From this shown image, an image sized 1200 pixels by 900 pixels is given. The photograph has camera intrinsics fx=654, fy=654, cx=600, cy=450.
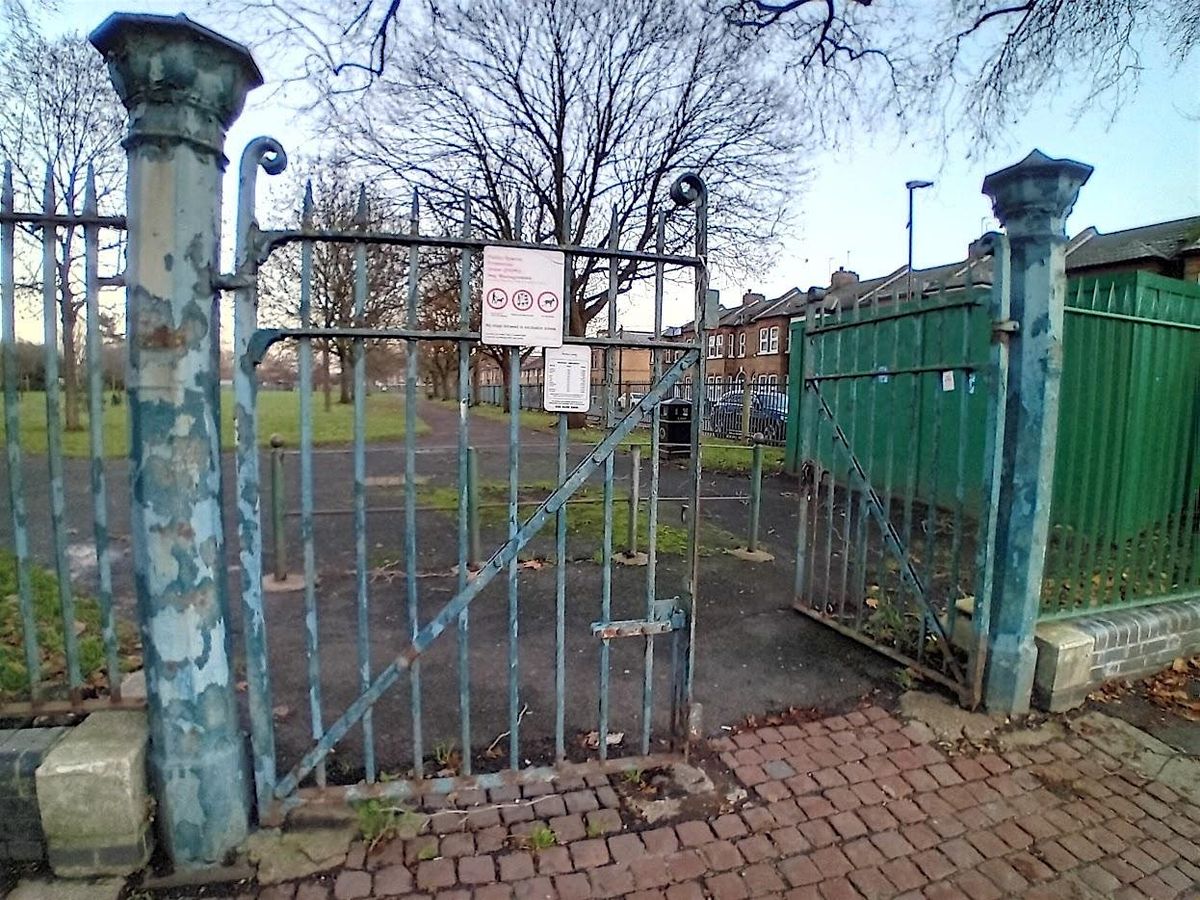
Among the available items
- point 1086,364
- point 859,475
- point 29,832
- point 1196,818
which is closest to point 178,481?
point 29,832

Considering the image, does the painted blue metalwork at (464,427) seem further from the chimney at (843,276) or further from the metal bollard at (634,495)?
the chimney at (843,276)

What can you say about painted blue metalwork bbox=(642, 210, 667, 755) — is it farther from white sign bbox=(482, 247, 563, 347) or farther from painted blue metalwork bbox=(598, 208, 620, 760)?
white sign bbox=(482, 247, 563, 347)

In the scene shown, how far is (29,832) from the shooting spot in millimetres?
2287

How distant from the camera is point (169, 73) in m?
2.11

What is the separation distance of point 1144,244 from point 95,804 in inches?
1166

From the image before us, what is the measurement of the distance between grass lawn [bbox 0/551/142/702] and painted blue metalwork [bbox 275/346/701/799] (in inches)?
53.7

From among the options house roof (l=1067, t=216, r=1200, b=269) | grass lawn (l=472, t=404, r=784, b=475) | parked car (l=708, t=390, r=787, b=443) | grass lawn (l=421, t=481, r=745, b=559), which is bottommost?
grass lawn (l=421, t=481, r=745, b=559)

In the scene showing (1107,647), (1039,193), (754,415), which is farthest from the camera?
(754,415)

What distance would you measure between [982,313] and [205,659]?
7686 mm

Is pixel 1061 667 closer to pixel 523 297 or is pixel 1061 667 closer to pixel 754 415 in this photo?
pixel 523 297

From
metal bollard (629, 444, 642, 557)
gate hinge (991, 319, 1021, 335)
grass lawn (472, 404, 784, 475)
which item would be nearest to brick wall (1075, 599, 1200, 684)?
gate hinge (991, 319, 1021, 335)

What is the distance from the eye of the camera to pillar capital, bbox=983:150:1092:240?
3.18 metres

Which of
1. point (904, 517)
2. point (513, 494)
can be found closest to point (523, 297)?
point (513, 494)

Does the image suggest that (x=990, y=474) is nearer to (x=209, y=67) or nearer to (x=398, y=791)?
(x=398, y=791)
